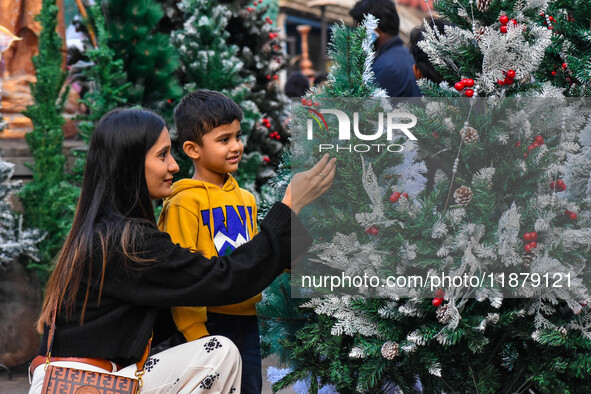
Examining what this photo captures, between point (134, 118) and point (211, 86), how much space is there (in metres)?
2.87

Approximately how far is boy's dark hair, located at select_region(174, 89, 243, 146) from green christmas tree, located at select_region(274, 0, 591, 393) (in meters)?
0.41

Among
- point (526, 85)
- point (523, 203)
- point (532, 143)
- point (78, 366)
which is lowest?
point (78, 366)

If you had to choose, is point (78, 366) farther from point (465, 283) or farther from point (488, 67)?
point (488, 67)

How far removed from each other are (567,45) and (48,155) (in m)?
3.63

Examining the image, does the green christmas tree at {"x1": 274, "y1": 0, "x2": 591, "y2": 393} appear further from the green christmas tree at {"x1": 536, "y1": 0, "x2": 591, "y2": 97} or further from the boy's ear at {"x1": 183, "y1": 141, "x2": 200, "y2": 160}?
the boy's ear at {"x1": 183, "y1": 141, "x2": 200, "y2": 160}

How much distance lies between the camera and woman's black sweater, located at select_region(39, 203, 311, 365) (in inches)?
→ 90.0

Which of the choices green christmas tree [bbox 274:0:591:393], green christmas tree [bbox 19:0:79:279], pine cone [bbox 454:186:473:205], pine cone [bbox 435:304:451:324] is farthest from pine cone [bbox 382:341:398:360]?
green christmas tree [bbox 19:0:79:279]

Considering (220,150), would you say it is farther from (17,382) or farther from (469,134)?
(17,382)

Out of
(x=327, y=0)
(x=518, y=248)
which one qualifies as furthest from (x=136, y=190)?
(x=327, y=0)

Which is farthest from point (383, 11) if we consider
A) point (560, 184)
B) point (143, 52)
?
point (560, 184)

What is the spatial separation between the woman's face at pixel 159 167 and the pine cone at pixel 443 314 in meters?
0.96

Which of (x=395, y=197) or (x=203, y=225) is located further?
(x=203, y=225)

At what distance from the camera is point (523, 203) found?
2.21m

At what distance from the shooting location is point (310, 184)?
7.66 feet
